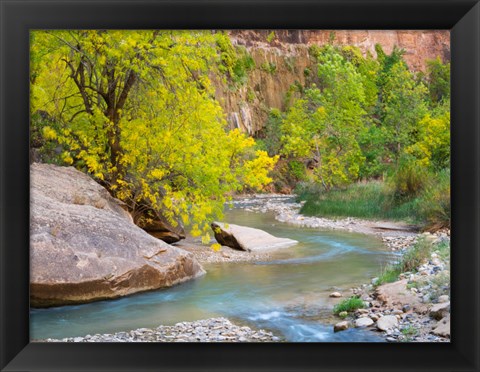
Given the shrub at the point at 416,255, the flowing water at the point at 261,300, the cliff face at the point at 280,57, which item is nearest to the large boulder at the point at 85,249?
the flowing water at the point at 261,300

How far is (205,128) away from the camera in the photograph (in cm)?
390

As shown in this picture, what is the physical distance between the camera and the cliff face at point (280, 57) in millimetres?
3584

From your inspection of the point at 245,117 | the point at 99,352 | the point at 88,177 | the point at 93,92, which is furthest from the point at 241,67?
the point at 99,352

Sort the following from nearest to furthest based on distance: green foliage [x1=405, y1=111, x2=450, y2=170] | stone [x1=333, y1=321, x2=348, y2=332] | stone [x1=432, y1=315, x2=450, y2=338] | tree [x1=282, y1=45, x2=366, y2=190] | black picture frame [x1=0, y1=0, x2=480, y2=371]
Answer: black picture frame [x1=0, y1=0, x2=480, y2=371]
stone [x1=432, y1=315, x2=450, y2=338]
stone [x1=333, y1=321, x2=348, y2=332]
green foliage [x1=405, y1=111, x2=450, y2=170]
tree [x1=282, y1=45, x2=366, y2=190]

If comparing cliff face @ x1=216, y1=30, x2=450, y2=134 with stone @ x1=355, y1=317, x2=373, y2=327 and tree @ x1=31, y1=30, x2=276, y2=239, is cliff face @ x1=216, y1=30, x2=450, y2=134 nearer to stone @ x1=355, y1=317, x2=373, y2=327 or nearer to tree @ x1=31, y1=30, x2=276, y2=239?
tree @ x1=31, y1=30, x2=276, y2=239

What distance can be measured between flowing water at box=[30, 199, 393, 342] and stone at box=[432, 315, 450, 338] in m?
0.31

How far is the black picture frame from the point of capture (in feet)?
7.86

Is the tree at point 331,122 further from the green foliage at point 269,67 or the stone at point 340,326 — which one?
the stone at point 340,326

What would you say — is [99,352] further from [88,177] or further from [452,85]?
[452,85]

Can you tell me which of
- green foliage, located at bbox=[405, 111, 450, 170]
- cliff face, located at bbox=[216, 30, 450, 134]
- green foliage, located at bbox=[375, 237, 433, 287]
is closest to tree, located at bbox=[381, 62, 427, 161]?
green foliage, located at bbox=[405, 111, 450, 170]

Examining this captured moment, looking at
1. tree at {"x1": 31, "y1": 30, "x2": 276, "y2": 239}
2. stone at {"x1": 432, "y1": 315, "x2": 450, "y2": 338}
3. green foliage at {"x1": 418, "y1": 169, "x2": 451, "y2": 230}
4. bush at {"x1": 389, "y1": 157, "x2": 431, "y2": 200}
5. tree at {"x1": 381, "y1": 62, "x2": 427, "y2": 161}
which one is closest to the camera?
stone at {"x1": 432, "y1": 315, "x2": 450, "y2": 338}

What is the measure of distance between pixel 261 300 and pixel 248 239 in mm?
1238
